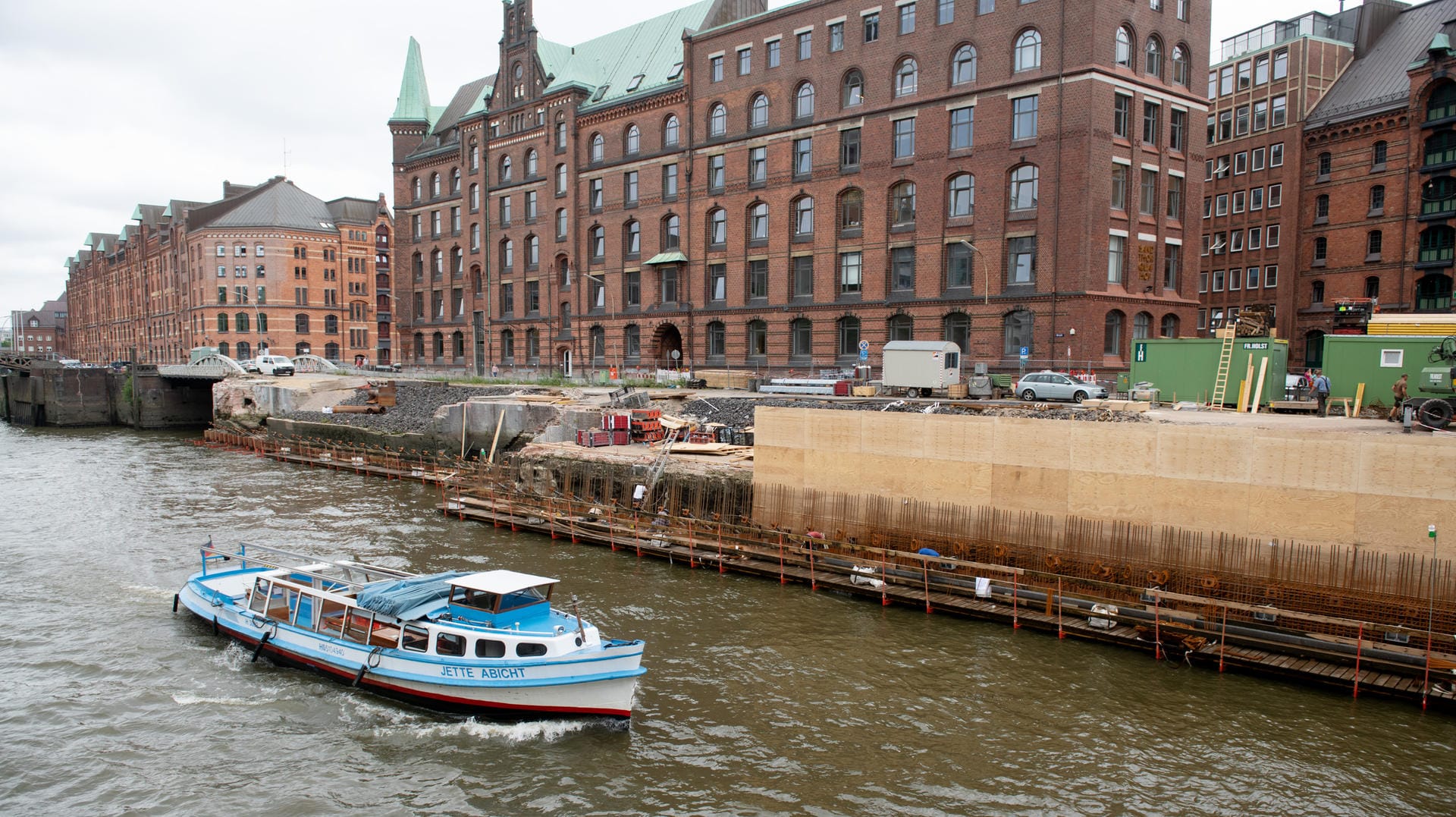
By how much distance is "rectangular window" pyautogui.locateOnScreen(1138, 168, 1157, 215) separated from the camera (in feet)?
157

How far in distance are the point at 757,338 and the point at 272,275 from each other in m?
78.8

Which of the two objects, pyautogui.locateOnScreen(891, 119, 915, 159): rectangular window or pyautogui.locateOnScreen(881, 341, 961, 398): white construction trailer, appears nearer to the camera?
pyautogui.locateOnScreen(881, 341, 961, 398): white construction trailer

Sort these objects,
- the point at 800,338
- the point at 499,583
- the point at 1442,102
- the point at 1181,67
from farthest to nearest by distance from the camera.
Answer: the point at 1442,102
the point at 800,338
the point at 1181,67
the point at 499,583

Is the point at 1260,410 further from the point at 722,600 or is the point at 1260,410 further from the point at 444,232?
the point at 444,232

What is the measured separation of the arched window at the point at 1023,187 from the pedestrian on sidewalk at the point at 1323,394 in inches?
704

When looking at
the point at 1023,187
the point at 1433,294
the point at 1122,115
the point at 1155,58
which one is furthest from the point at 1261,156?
the point at 1023,187

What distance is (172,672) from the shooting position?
20266 millimetres

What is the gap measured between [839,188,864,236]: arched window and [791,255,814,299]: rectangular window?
3.09 m

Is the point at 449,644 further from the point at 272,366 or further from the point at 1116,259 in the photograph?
the point at 272,366

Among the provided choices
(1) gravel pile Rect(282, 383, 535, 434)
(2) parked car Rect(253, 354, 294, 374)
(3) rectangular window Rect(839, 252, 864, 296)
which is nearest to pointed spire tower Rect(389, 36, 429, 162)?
(2) parked car Rect(253, 354, 294, 374)

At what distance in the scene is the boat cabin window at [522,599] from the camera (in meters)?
18.2

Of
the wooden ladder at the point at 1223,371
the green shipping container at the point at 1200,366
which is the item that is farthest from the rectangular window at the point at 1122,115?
the wooden ladder at the point at 1223,371

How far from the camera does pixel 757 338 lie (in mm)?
58844

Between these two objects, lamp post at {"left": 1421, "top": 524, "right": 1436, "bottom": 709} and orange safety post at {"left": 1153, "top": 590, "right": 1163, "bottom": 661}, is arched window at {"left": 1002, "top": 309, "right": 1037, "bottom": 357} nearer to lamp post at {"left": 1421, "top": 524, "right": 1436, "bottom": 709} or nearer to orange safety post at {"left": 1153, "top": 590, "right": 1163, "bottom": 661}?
lamp post at {"left": 1421, "top": 524, "right": 1436, "bottom": 709}
